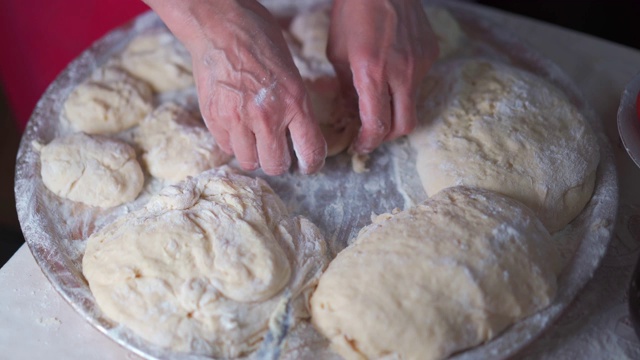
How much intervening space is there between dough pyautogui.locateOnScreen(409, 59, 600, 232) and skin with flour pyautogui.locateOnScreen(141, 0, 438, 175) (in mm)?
127

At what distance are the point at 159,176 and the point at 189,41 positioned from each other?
39 centimetres

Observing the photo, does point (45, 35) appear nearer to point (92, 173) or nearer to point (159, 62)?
point (159, 62)

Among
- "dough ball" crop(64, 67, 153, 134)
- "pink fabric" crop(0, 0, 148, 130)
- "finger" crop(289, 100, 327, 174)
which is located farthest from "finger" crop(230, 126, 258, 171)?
"pink fabric" crop(0, 0, 148, 130)

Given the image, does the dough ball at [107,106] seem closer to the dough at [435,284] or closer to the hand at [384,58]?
the hand at [384,58]

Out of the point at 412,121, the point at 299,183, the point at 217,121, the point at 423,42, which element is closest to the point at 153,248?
the point at 217,121

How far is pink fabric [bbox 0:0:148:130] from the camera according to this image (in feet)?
7.14

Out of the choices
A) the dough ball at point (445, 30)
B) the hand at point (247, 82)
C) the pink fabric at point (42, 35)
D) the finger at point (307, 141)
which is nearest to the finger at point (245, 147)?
the hand at point (247, 82)

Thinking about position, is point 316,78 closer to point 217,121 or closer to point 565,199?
point 217,121

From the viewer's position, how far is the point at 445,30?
209 centimetres

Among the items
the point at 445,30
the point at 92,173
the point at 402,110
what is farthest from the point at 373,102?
the point at 92,173

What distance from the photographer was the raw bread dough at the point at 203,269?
4.15 feet

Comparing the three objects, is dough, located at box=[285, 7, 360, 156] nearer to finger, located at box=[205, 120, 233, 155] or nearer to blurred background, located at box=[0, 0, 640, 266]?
finger, located at box=[205, 120, 233, 155]

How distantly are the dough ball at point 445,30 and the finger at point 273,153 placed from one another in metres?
0.77

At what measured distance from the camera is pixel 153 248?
1345 mm
